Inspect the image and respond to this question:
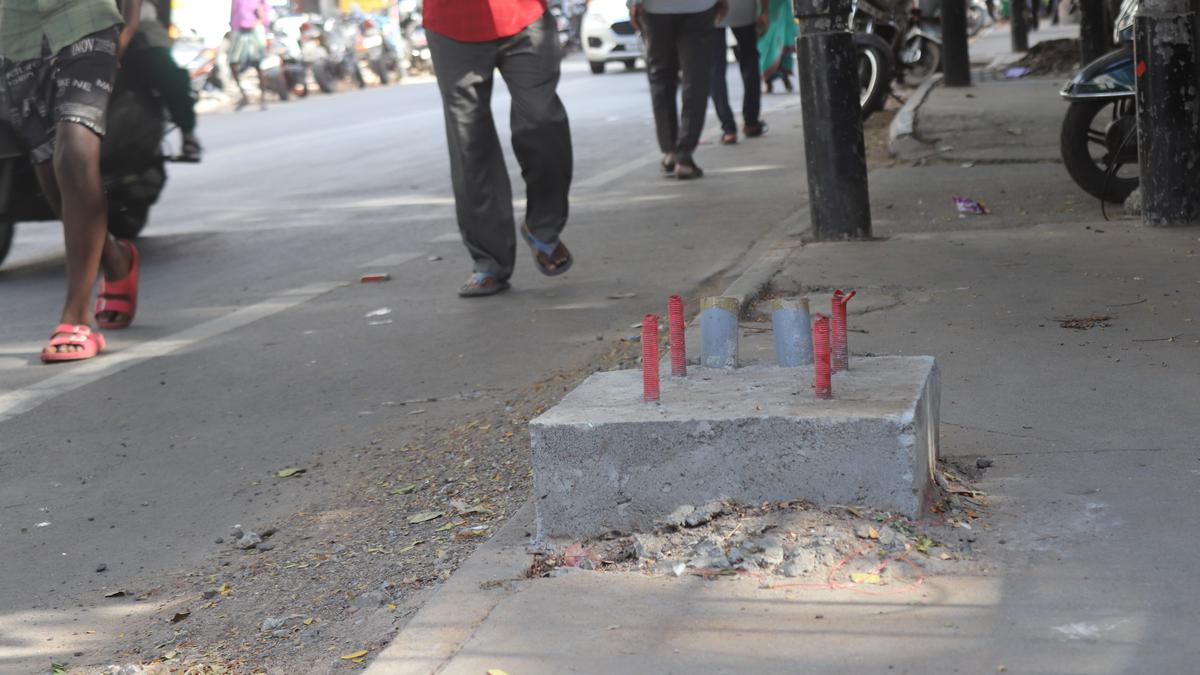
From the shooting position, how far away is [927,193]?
336 inches

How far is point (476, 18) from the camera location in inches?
255

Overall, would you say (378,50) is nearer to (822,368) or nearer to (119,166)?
(119,166)

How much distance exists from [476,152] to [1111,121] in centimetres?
313

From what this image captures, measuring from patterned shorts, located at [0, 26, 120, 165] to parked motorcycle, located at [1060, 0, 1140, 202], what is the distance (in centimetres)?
428

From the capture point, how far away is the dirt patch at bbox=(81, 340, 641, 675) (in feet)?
10.3

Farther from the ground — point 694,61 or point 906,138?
point 694,61

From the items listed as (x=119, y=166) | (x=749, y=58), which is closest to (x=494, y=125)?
(x=119, y=166)

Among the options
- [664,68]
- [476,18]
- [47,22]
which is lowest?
[664,68]

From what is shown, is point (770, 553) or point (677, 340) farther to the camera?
point (677, 340)

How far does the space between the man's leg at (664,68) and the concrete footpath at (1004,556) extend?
486cm

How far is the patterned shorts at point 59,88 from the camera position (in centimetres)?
597

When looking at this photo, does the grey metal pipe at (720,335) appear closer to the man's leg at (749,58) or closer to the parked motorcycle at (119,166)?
the parked motorcycle at (119,166)

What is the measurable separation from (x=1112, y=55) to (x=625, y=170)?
15.6 feet

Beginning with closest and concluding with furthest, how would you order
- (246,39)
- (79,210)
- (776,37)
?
(79,210) → (776,37) → (246,39)
